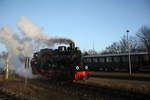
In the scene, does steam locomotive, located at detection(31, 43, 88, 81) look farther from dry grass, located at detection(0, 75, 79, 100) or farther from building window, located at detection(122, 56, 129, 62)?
building window, located at detection(122, 56, 129, 62)

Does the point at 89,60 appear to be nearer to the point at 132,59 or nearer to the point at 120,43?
the point at 132,59

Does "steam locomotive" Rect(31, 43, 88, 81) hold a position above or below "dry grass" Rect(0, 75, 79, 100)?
above

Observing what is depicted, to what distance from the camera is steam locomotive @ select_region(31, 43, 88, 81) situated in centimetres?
1797

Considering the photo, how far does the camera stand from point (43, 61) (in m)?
21.2

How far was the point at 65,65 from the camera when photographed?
1859cm

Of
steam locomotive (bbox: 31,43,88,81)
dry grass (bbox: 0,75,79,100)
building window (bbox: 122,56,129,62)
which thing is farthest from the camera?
building window (bbox: 122,56,129,62)

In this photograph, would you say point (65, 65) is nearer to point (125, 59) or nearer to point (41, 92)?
point (41, 92)

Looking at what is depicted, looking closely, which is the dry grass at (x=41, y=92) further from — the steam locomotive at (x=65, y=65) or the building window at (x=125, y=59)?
the building window at (x=125, y=59)

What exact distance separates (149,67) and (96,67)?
12380 millimetres

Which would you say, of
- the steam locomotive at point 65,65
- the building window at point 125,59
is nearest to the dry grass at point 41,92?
the steam locomotive at point 65,65

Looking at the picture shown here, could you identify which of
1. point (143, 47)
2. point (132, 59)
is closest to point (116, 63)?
point (132, 59)

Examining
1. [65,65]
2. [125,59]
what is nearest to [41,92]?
[65,65]

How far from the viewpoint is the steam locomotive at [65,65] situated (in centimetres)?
1797

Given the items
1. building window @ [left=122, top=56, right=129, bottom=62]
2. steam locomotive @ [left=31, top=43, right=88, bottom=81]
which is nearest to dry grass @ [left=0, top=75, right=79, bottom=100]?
steam locomotive @ [left=31, top=43, right=88, bottom=81]
